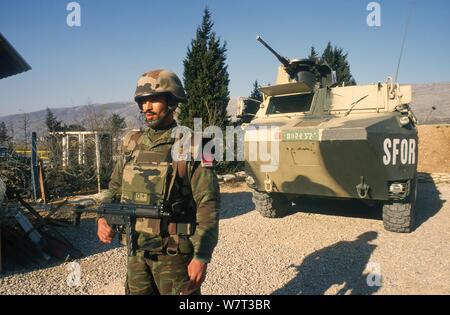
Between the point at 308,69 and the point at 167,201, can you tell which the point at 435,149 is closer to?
the point at 308,69

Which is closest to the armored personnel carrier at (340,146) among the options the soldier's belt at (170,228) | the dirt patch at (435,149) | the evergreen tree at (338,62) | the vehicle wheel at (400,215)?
the vehicle wheel at (400,215)

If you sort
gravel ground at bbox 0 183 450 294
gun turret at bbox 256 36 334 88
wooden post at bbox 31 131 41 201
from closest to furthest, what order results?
1. gravel ground at bbox 0 183 450 294
2. gun turret at bbox 256 36 334 88
3. wooden post at bbox 31 131 41 201

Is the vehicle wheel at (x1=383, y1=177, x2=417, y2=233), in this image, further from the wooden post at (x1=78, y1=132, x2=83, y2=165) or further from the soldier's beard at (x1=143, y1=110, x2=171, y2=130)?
the wooden post at (x1=78, y1=132, x2=83, y2=165)

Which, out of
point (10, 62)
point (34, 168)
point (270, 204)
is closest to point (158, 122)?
point (10, 62)

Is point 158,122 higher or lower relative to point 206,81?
lower

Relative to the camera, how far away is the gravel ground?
12.2 ft

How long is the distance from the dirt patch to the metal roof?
13.0m

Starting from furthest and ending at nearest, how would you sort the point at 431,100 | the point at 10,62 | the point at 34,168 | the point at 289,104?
the point at 431,100 → the point at 34,168 → the point at 289,104 → the point at 10,62

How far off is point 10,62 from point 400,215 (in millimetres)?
6079

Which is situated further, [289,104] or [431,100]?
[431,100]

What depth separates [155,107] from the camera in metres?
2.33

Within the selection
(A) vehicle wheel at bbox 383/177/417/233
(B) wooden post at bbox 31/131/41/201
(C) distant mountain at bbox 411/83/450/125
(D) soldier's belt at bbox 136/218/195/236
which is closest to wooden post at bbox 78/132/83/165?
(B) wooden post at bbox 31/131/41/201

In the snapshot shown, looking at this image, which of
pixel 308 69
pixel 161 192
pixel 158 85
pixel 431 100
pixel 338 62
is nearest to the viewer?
pixel 161 192
